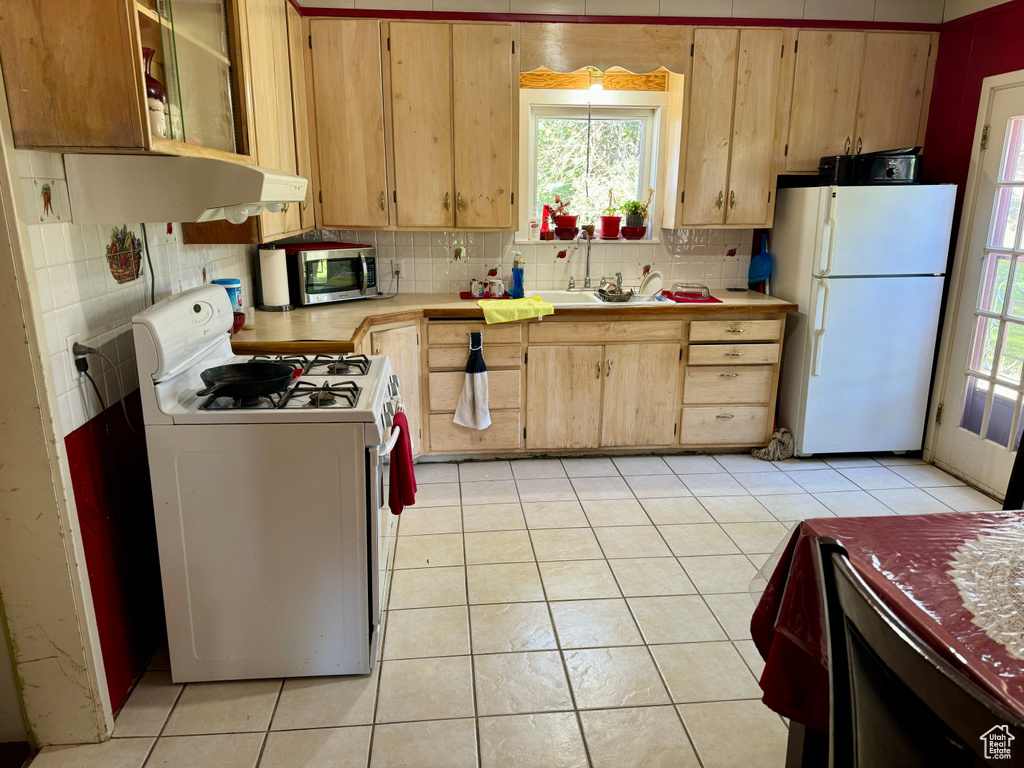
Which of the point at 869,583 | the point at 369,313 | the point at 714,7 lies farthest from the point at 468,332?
the point at 869,583

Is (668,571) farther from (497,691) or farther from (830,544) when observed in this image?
(830,544)

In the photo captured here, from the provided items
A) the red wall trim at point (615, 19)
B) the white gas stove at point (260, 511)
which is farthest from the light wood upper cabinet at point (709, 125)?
the white gas stove at point (260, 511)

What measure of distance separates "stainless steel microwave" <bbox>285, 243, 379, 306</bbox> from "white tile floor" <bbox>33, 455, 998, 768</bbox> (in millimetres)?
1122

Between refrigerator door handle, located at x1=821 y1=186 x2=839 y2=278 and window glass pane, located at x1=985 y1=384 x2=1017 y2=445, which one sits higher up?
refrigerator door handle, located at x1=821 y1=186 x2=839 y2=278

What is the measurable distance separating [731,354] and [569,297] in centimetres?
98

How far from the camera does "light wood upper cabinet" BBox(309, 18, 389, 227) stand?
3.50 m

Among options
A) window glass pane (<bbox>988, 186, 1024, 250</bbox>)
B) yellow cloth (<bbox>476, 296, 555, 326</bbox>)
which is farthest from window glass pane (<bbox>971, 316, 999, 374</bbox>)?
yellow cloth (<bbox>476, 296, 555, 326</bbox>)

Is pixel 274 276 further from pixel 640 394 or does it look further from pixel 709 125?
pixel 709 125

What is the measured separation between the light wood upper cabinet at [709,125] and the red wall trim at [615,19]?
0.36 feet

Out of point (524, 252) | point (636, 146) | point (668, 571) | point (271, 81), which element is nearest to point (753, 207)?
point (636, 146)

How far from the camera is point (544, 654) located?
2.27m

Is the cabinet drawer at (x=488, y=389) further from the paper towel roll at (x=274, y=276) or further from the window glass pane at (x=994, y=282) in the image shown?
the window glass pane at (x=994, y=282)

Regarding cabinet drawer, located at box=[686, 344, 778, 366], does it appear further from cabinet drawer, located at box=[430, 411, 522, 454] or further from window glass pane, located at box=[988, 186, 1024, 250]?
window glass pane, located at box=[988, 186, 1024, 250]

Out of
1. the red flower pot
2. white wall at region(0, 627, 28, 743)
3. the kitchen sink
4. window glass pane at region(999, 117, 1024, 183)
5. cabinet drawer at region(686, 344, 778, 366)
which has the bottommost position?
white wall at region(0, 627, 28, 743)
